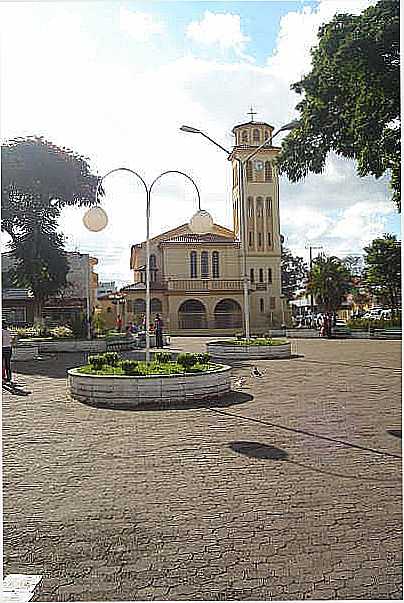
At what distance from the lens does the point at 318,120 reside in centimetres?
1287

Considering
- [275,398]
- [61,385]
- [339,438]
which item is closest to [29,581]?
[339,438]

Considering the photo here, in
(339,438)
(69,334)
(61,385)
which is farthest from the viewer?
(69,334)

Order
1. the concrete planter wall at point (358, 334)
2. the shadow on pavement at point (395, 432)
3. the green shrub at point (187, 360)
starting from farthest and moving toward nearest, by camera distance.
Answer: the concrete planter wall at point (358, 334) < the green shrub at point (187, 360) < the shadow on pavement at point (395, 432)

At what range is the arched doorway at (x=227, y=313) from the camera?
3422cm

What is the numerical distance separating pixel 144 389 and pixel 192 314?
26.6m

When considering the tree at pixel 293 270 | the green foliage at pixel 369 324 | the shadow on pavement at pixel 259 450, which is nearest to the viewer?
the shadow on pavement at pixel 259 450

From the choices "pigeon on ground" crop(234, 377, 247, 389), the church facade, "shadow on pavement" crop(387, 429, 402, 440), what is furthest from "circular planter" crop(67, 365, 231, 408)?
the church facade

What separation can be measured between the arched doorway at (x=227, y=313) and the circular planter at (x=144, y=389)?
26.2 metres

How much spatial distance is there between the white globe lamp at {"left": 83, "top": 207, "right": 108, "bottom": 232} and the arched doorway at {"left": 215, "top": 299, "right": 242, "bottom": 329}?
89.9ft

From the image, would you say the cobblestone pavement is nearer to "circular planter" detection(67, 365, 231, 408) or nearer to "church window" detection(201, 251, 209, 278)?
"circular planter" detection(67, 365, 231, 408)

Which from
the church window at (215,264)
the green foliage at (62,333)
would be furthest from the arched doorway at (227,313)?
the green foliage at (62,333)

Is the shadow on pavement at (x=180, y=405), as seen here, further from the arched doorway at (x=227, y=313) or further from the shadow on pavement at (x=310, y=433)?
the arched doorway at (x=227, y=313)

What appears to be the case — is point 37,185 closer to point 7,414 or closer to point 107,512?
point 7,414

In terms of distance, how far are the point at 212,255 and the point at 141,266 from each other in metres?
3.89
